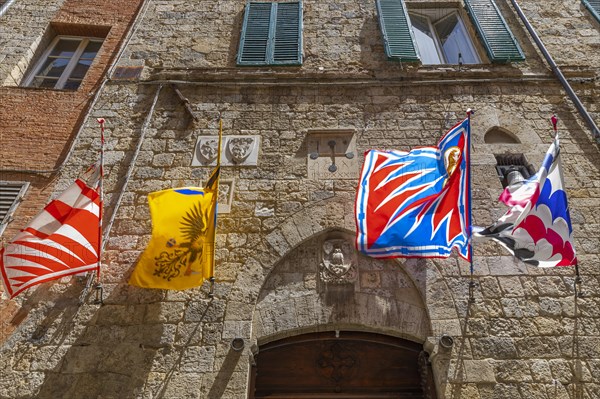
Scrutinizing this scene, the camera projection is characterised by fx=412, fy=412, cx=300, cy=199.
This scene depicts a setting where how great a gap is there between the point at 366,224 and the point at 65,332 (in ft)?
9.68

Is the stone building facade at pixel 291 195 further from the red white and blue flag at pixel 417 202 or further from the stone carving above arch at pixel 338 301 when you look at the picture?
the red white and blue flag at pixel 417 202

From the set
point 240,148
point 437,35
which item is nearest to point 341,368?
point 240,148

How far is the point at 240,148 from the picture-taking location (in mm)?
5039

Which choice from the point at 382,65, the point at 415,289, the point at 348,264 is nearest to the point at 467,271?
the point at 415,289

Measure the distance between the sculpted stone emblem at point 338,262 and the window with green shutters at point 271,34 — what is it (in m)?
3.01

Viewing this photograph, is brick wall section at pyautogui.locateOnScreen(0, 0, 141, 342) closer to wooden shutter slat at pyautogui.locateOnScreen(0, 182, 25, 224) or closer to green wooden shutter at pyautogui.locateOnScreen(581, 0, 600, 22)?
wooden shutter slat at pyautogui.locateOnScreen(0, 182, 25, 224)

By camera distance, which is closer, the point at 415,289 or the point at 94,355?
the point at 94,355

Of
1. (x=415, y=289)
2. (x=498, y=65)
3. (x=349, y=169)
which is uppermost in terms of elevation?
(x=498, y=65)

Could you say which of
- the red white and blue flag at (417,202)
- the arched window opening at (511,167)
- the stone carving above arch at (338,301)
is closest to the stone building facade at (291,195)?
the stone carving above arch at (338,301)

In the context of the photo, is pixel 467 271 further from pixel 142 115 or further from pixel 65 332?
pixel 142 115

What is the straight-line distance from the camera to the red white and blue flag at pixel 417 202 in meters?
3.55

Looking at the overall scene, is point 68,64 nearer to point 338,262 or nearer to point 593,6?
point 338,262

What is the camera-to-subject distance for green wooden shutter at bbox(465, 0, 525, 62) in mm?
5977

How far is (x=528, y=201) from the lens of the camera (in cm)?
359
